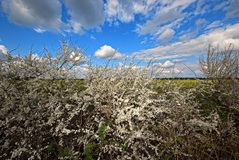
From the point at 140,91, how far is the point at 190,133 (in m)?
1.86

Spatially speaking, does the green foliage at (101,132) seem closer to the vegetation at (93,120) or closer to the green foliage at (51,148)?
the vegetation at (93,120)

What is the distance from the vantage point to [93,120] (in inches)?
226

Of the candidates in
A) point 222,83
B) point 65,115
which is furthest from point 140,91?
point 222,83

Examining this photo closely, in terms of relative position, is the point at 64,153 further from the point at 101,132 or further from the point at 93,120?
the point at 93,120

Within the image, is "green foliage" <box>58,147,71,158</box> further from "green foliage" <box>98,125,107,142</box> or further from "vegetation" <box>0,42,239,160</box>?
"green foliage" <box>98,125,107,142</box>

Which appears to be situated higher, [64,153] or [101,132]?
[101,132]

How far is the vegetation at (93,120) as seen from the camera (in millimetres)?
4926

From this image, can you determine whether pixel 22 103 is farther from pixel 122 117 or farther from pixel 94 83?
pixel 122 117

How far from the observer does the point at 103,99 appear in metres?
6.17

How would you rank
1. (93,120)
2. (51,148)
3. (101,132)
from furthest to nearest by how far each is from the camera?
1. (93,120)
2. (51,148)
3. (101,132)

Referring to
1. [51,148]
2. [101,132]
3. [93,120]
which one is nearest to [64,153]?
[51,148]

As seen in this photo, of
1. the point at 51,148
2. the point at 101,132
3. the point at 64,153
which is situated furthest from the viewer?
the point at 51,148

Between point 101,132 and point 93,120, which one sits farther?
point 93,120

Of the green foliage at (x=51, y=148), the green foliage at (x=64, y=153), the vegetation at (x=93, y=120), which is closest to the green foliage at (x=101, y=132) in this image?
the vegetation at (x=93, y=120)
